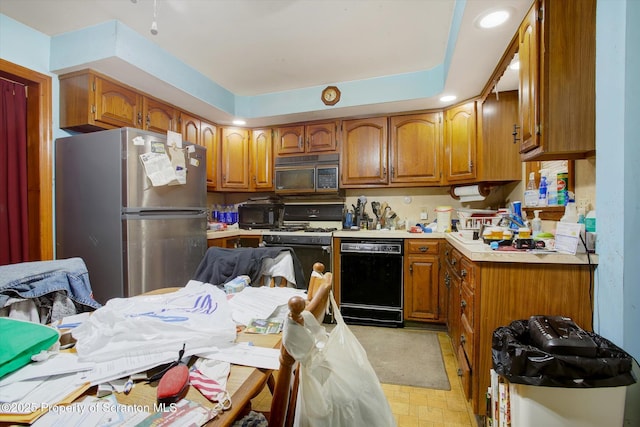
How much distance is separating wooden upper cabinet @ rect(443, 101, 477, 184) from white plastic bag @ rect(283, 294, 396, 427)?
2.36 meters

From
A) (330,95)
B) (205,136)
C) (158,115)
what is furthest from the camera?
(205,136)

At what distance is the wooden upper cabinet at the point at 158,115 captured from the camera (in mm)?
2402

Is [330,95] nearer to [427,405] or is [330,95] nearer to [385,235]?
[385,235]

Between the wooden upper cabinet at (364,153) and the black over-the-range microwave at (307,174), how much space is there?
0.37 ft

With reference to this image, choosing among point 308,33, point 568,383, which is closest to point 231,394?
point 568,383

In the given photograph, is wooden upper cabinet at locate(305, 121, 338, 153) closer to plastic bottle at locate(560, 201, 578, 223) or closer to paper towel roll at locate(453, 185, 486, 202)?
paper towel roll at locate(453, 185, 486, 202)

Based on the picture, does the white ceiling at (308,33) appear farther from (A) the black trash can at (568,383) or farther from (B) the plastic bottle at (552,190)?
(A) the black trash can at (568,383)

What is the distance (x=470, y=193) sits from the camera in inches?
105

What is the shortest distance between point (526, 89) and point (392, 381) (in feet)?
6.15

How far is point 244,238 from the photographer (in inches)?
121

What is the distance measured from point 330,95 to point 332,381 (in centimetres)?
268

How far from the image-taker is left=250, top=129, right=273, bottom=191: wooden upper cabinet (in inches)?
130

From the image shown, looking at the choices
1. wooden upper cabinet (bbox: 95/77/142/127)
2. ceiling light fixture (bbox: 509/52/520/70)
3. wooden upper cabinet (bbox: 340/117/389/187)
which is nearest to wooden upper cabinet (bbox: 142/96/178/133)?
wooden upper cabinet (bbox: 95/77/142/127)

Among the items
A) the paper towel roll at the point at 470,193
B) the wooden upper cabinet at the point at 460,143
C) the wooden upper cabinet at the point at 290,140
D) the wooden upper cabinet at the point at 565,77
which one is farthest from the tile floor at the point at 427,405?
the wooden upper cabinet at the point at 290,140
